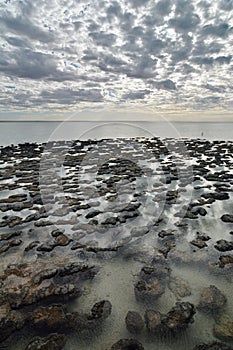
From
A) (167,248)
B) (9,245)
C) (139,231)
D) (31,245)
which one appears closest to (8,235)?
(9,245)

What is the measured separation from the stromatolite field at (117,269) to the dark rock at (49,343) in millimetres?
17

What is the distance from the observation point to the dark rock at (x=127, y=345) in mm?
3873

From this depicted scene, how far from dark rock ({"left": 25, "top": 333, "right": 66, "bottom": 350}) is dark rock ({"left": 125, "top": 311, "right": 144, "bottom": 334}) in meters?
1.17

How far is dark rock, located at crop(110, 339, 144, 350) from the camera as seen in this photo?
152 inches

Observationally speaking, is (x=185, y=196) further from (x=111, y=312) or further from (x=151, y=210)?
(x=111, y=312)

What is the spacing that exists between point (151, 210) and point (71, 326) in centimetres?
586

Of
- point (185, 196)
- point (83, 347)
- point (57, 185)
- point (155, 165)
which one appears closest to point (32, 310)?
point (83, 347)

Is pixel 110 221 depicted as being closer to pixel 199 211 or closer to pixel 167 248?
pixel 167 248

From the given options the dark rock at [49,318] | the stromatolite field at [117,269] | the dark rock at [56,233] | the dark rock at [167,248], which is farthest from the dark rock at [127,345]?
the dark rock at [56,233]

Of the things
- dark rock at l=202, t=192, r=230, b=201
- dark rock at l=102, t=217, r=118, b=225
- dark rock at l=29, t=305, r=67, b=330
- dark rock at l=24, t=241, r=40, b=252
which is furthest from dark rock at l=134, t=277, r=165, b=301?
dark rock at l=202, t=192, r=230, b=201

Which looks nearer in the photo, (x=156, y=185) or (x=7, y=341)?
(x=7, y=341)

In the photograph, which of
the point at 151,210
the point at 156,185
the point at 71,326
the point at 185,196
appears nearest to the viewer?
the point at 71,326

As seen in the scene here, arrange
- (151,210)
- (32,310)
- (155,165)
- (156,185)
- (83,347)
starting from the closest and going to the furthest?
1. (83,347)
2. (32,310)
3. (151,210)
4. (156,185)
5. (155,165)

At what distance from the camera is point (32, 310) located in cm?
468
